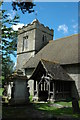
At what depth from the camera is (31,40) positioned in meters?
25.4

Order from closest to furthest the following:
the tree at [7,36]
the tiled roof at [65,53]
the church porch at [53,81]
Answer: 1. the tree at [7,36]
2. the church porch at [53,81]
3. the tiled roof at [65,53]

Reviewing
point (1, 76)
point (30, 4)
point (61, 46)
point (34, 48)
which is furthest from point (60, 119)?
point (34, 48)

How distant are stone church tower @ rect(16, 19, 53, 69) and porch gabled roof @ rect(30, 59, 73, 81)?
8.19 m

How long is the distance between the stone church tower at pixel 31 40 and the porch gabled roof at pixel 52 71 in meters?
8.19

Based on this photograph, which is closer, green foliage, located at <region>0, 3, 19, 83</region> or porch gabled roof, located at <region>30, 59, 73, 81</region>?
green foliage, located at <region>0, 3, 19, 83</region>

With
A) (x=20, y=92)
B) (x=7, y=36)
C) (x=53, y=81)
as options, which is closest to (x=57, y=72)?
(x=53, y=81)

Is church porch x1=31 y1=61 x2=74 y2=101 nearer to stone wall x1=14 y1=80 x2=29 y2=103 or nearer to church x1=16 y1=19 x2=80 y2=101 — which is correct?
church x1=16 y1=19 x2=80 y2=101

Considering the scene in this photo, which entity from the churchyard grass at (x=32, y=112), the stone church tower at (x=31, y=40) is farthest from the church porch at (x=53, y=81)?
the stone church tower at (x=31, y=40)

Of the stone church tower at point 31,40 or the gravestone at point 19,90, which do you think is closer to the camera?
the gravestone at point 19,90

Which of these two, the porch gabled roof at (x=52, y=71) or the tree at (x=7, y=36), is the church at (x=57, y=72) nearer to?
the porch gabled roof at (x=52, y=71)

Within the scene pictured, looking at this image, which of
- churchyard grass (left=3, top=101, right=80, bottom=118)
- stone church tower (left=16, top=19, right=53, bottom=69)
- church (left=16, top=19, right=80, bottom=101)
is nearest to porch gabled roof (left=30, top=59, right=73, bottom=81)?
church (left=16, top=19, right=80, bottom=101)

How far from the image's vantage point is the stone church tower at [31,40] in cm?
2470

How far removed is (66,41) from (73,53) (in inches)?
182

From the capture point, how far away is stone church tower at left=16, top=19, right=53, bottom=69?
24703mm
